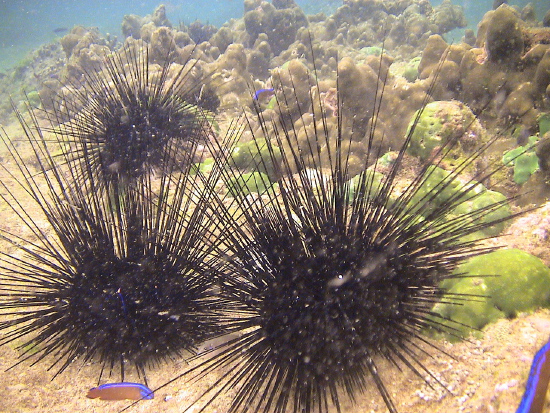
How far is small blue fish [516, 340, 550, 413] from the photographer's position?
6.08 ft

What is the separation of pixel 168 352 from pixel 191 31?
1860 cm

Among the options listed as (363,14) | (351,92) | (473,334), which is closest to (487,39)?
(351,92)

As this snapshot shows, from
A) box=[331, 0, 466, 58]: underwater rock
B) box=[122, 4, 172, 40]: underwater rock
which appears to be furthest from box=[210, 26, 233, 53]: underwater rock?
box=[122, 4, 172, 40]: underwater rock

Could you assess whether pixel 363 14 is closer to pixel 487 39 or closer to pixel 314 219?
pixel 487 39

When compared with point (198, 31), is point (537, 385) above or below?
below

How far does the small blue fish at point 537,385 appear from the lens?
6.08ft

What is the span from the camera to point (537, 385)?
188 centimetres

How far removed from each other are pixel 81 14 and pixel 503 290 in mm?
106436

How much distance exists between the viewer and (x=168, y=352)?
10.2ft

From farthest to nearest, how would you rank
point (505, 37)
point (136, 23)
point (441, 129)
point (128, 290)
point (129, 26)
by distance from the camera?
point (136, 23), point (129, 26), point (505, 37), point (441, 129), point (128, 290)

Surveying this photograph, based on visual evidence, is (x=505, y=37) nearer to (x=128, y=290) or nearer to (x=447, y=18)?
(x=128, y=290)

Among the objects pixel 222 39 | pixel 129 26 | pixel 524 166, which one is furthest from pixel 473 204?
pixel 129 26

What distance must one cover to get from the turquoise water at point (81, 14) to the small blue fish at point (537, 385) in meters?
25.2

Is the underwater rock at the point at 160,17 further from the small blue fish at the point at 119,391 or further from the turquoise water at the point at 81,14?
the small blue fish at the point at 119,391
